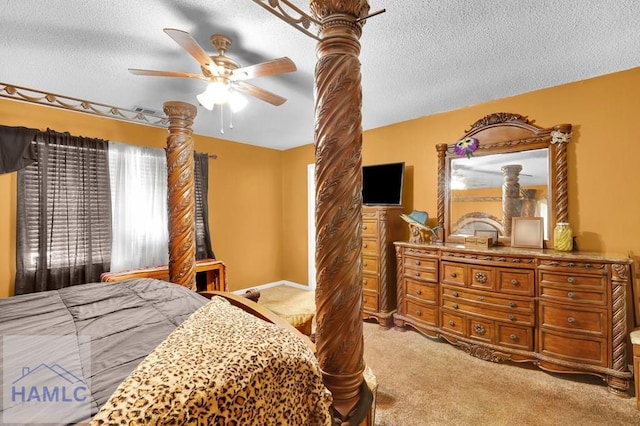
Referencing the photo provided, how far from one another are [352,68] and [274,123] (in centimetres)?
277

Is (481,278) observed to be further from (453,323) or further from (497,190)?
(497,190)

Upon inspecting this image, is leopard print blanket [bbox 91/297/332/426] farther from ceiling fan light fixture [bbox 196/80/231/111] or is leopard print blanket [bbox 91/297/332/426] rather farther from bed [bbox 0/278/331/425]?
ceiling fan light fixture [bbox 196/80/231/111]

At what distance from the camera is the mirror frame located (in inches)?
100

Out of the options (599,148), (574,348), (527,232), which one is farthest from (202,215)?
(599,148)

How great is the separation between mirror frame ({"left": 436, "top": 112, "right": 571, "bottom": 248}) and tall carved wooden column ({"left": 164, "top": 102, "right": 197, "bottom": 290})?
108 inches

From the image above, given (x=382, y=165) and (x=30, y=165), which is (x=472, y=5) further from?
(x=30, y=165)

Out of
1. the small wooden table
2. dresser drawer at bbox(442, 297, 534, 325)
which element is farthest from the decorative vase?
the small wooden table

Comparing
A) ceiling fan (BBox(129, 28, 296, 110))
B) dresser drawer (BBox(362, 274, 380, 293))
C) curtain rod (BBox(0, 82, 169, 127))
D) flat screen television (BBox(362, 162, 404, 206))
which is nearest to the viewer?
ceiling fan (BBox(129, 28, 296, 110))

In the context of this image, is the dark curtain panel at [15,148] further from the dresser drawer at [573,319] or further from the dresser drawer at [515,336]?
the dresser drawer at [573,319]

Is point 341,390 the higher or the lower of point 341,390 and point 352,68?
the lower

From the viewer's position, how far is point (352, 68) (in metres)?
1.04

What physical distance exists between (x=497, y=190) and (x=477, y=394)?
196 centimetres

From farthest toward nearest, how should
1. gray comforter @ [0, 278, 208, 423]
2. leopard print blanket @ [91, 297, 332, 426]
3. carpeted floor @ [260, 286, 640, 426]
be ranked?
carpeted floor @ [260, 286, 640, 426] → gray comforter @ [0, 278, 208, 423] → leopard print blanket @ [91, 297, 332, 426]

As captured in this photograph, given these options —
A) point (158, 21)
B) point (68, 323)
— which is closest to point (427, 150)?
point (158, 21)
